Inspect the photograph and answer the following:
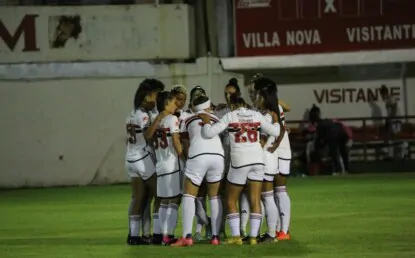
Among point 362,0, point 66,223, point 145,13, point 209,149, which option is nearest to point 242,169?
point 209,149

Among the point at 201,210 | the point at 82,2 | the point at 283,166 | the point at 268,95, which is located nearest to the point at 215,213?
the point at 201,210

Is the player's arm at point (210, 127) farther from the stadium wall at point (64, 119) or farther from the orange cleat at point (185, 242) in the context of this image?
the stadium wall at point (64, 119)

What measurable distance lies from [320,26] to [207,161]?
16348 mm

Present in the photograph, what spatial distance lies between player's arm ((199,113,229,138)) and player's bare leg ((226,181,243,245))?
693 mm

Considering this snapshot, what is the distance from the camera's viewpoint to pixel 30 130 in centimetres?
2767

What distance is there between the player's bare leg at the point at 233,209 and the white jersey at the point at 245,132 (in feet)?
0.92

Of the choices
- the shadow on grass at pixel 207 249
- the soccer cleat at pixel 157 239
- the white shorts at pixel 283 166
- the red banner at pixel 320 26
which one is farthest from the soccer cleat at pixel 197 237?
the red banner at pixel 320 26

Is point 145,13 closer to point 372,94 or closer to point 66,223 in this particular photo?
point 372,94

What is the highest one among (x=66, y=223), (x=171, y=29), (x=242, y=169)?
(x=171, y=29)

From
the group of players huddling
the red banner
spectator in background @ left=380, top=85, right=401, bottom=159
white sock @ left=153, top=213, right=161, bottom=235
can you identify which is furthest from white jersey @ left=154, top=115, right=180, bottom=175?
spectator in background @ left=380, top=85, right=401, bottom=159

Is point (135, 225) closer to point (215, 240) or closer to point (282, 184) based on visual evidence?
point (215, 240)

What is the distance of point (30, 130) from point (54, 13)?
9.58 feet

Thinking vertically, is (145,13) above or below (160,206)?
above

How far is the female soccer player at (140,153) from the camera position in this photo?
1354cm
